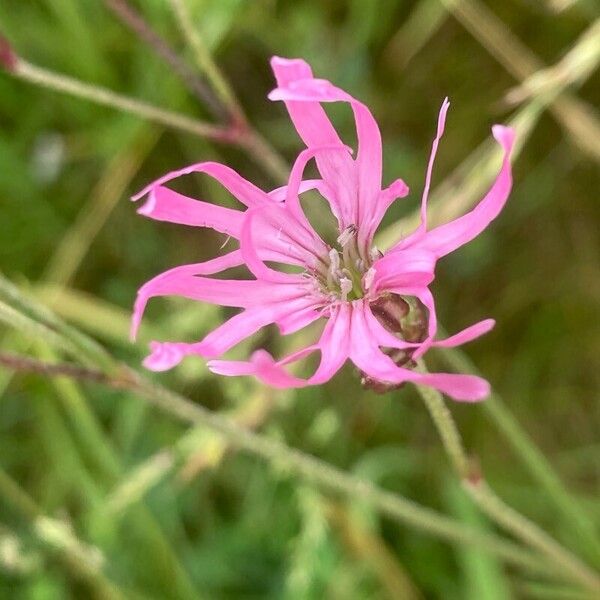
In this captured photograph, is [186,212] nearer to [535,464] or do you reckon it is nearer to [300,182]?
[300,182]

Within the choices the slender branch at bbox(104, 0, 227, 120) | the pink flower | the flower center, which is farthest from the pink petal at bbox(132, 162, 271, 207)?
the slender branch at bbox(104, 0, 227, 120)

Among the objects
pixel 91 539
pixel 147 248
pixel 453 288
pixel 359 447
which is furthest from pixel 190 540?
pixel 453 288

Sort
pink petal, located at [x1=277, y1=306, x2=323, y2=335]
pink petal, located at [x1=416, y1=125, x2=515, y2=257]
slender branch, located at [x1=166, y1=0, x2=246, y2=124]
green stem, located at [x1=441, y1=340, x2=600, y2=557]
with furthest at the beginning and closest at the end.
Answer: green stem, located at [x1=441, y1=340, x2=600, y2=557], slender branch, located at [x1=166, y1=0, x2=246, y2=124], pink petal, located at [x1=277, y1=306, x2=323, y2=335], pink petal, located at [x1=416, y1=125, x2=515, y2=257]

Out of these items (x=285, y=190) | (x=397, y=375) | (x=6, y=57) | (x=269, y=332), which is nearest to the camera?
(x=397, y=375)

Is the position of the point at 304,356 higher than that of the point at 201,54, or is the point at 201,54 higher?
the point at 201,54

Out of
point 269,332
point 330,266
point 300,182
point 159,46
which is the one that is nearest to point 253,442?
point 330,266

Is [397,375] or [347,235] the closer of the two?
[397,375]

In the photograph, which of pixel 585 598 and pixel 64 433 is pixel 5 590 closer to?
pixel 64 433

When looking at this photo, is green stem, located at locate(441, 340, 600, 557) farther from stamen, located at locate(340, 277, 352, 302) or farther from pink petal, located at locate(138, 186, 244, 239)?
pink petal, located at locate(138, 186, 244, 239)
